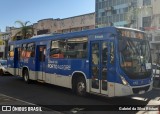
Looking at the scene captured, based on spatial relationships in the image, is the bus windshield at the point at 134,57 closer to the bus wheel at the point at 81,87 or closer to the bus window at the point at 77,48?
the bus window at the point at 77,48

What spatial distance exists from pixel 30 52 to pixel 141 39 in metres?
8.94

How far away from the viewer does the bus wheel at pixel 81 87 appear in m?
13.7

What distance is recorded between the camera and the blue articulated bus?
1178 cm

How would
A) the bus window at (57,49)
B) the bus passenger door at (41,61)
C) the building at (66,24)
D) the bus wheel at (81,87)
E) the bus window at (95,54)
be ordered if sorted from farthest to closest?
1. the building at (66,24)
2. the bus passenger door at (41,61)
3. the bus window at (57,49)
4. the bus wheel at (81,87)
5. the bus window at (95,54)

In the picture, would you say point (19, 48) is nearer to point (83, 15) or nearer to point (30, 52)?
point (30, 52)

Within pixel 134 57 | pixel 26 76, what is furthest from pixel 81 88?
pixel 26 76

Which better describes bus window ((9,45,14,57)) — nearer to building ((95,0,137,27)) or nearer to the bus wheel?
the bus wheel

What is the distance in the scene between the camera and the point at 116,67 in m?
11.7

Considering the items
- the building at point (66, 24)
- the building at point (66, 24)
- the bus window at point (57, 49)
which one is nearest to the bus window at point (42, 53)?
the bus window at point (57, 49)

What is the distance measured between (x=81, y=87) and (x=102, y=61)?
196 centimetres

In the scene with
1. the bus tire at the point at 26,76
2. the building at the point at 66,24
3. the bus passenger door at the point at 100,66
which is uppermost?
the building at the point at 66,24

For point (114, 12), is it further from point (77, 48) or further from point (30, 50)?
point (77, 48)

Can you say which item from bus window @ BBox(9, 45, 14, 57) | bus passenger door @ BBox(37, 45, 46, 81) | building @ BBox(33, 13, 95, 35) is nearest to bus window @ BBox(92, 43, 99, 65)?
bus passenger door @ BBox(37, 45, 46, 81)

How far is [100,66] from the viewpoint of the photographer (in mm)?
12625
